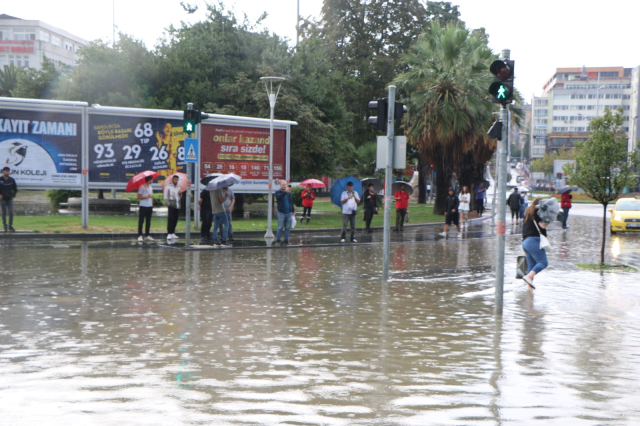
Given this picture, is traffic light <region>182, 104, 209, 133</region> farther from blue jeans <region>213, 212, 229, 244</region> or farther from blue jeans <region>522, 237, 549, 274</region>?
blue jeans <region>522, 237, 549, 274</region>

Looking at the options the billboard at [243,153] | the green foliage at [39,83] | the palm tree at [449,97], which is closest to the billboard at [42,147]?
the billboard at [243,153]

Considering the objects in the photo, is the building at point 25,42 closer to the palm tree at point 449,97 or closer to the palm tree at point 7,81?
the palm tree at point 7,81

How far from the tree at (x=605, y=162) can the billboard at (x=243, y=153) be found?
11981 millimetres

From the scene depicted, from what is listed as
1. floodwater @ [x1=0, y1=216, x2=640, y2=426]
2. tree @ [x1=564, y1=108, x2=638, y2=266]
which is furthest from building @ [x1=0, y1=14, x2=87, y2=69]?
floodwater @ [x1=0, y1=216, x2=640, y2=426]

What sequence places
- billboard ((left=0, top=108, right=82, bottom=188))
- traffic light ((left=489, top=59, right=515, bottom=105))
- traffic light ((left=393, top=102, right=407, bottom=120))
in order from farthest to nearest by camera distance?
billboard ((left=0, top=108, right=82, bottom=188)) < traffic light ((left=393, top=102, right=407, bottom=120)) < traffic light ((left=489, top=59, right=515, bottom=105))

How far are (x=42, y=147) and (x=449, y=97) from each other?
62.5 ft

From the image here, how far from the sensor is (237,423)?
4645 mm

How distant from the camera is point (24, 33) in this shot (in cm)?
10419

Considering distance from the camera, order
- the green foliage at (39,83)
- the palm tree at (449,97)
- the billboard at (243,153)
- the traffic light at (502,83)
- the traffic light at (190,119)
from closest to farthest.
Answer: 1. the traffic light at (502,83)
2. the traffic light at (190,119)
3. the billboard at (243,153)
4. the palm tree at (449,97)
5. the green foliage at (39,83)

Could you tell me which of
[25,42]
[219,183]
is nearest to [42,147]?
[219,183]

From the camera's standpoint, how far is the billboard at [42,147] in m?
21.6

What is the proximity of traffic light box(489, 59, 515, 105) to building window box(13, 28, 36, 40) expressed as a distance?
107031 millimetres

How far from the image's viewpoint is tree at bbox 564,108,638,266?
1585 cm

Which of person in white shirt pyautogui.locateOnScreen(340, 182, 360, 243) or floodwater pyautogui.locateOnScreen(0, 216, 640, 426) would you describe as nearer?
floodwater pyautogui.locateOnScreen(0, 216, 640, 426)
